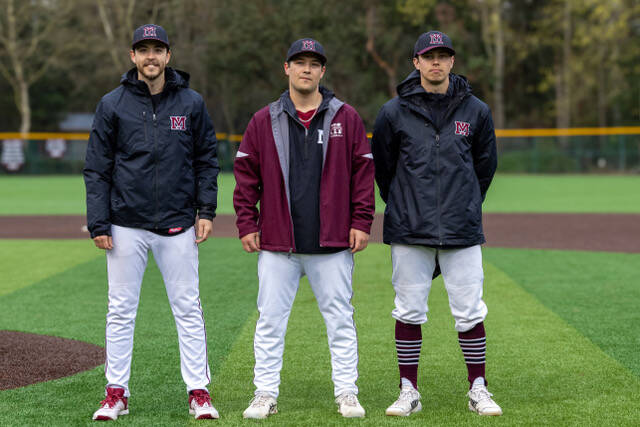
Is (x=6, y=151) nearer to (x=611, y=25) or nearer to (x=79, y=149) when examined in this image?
(x=79, y=149)

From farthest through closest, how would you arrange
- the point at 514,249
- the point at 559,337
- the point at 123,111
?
the point at 514,249, the point at 559,337, the point at 123,111

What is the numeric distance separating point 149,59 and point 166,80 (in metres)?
0.16

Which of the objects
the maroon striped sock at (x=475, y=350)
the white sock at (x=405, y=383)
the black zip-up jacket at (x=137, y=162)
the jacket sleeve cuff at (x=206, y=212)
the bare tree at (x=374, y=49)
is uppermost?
the bare tree at (x=374, y=49)

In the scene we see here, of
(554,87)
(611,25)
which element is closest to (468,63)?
(611,25)

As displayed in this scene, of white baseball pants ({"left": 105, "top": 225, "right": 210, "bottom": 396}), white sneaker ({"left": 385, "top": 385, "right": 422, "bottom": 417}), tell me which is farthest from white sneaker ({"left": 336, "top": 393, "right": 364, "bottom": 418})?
white baseball pants ({"left": 105, "top": 225, "right": 210, "bottom": 396})

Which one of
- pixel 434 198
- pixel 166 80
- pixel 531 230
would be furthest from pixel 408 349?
pixel 531 230

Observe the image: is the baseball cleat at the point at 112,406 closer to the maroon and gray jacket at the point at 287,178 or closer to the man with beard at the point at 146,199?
the man with beard at the point at 146,199

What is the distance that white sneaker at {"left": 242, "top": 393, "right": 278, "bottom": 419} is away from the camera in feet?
14.2

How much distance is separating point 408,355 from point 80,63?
4624 centimetres

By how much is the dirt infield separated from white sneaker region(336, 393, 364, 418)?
25.9ft

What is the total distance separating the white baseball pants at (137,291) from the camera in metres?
4.44

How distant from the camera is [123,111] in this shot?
14.5 ft

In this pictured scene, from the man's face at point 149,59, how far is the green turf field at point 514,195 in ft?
51.2

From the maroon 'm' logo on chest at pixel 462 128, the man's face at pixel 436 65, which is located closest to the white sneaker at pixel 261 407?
the maroon 'm' logo on chest at pixel 462 128
